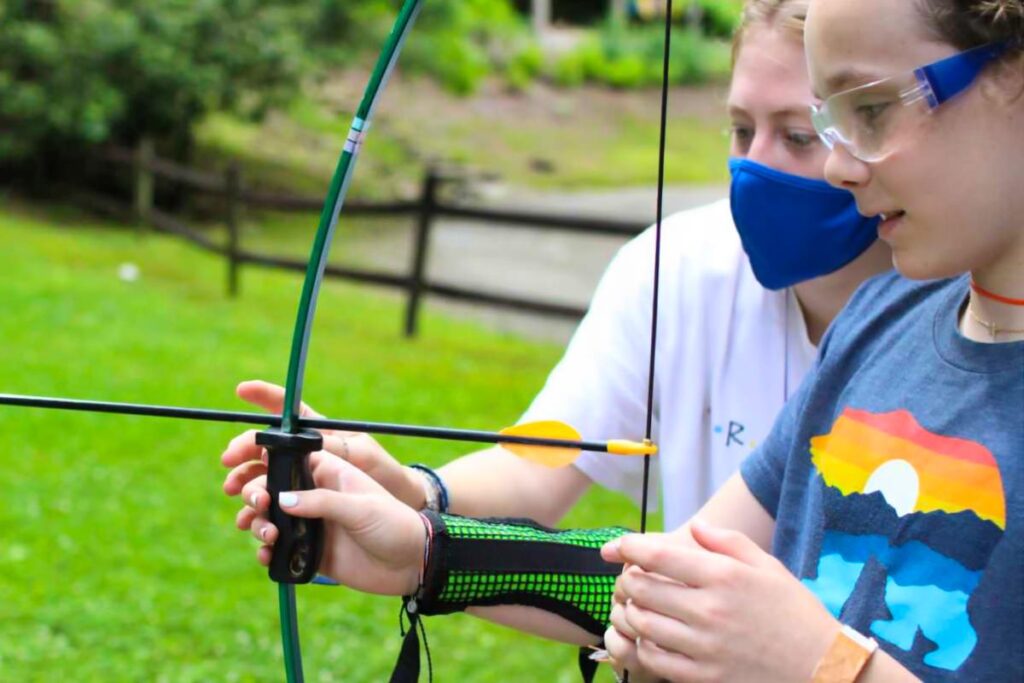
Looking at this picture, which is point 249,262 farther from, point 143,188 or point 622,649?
point 622,649

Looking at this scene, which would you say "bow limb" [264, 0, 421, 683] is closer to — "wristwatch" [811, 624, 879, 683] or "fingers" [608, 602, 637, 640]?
"fingers" [608, 602, 637, 640]

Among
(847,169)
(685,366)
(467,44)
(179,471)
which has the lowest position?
(179,471)

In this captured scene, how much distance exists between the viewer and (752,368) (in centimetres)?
181

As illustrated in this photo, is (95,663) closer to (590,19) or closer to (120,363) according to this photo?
(120,363)

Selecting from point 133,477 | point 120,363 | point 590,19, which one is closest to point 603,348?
point 133,477

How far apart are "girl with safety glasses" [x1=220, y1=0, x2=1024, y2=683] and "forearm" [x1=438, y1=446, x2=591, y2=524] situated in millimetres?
275

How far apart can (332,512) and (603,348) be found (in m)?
0.64

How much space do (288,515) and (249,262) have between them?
29.1ft

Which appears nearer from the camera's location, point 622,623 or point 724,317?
point 622,623

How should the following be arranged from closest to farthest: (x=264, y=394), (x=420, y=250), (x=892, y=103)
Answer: (x=892, y=103) < (x=264, y=394) < (x=420, y=250)

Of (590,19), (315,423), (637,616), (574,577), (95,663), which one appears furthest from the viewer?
(590,19)

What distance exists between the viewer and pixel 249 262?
9.88 metres

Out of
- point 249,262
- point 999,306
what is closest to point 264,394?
A: point 999,306

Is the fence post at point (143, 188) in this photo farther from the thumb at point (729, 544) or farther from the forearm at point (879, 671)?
the forearm at point (879, 671)
